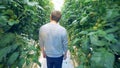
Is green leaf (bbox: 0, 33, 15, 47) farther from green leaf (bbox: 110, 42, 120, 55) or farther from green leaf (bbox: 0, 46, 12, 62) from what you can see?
green leaf (bbox: 110, 42, 120, 55)

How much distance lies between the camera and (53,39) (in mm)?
3723

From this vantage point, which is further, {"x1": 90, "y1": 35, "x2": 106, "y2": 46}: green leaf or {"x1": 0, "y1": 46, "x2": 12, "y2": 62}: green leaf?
{"x1": 0, "y1": 46, "x2": 12, "y2": 62}: green leaf

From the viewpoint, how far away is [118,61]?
2389 millimetres

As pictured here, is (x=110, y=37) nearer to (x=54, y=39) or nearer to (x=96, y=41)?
(x=96, y=41)

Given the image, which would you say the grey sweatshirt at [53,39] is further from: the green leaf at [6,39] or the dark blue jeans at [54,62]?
the green leaf at [6,39]

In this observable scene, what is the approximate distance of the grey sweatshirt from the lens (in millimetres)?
3693

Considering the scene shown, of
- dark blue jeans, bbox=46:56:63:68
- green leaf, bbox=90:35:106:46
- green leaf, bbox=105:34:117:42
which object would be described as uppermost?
green leaf, bbox=105:34:117:42

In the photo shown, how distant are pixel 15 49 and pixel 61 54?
1408 mm

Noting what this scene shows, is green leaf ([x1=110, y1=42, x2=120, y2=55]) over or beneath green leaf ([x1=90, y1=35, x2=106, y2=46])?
beneath

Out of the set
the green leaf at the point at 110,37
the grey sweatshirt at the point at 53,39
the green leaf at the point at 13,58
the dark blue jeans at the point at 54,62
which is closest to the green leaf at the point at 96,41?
the green leaf at the point at 110,37

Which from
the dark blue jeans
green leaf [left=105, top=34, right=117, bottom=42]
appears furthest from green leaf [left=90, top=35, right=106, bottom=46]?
the dark blue jeans

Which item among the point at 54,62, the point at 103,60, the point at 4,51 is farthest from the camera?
the point at 54,62

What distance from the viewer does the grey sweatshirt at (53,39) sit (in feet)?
12.1

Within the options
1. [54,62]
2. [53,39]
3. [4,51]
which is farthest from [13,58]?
[54,62]
